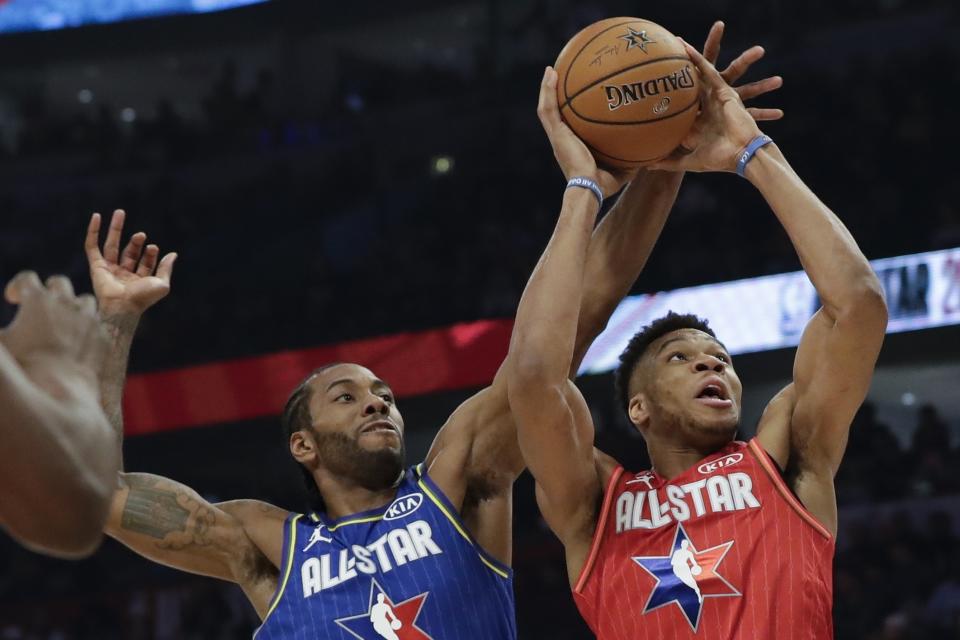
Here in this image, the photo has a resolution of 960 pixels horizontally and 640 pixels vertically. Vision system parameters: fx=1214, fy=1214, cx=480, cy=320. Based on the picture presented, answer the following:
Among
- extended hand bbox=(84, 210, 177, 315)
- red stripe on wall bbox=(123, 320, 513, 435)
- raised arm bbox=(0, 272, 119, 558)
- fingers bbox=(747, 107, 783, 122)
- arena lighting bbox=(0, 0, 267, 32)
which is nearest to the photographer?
raised arm bbox=(0, 272, 119, 558)

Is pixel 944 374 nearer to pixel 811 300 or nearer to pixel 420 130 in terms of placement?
pixel 811 300

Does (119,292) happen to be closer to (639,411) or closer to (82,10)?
(639,411)

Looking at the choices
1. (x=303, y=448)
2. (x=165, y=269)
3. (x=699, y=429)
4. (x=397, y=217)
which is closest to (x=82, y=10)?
(x=397, y=217)

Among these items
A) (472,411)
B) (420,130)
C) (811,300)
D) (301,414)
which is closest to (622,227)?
(472,411)

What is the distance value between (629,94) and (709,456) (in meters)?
0.98

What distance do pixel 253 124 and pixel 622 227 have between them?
12.6 meters

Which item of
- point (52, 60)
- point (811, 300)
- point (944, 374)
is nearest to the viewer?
point (811, 300)

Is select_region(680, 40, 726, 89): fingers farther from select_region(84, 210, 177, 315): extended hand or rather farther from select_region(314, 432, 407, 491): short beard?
select_region(84, 210, 177, 315): extended hand

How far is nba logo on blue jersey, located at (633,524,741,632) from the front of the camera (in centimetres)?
293

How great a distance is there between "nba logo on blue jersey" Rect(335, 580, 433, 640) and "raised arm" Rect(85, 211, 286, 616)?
33 cm

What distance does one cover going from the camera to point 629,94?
10.5 ft

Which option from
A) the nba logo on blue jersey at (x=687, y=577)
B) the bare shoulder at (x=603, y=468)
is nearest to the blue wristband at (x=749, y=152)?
the bare shoulder at (x=603, y=468)

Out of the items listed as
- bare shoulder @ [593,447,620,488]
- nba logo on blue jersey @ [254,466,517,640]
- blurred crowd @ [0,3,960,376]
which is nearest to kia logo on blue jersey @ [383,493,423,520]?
nba logo on blue jersey @ [254,466,517,640]

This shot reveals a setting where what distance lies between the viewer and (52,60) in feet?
55.8
